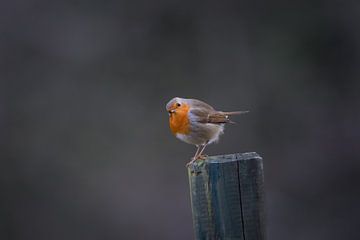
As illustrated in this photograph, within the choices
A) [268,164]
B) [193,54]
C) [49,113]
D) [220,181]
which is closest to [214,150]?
[268,164]

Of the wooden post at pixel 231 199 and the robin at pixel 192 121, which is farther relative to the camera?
the robin at pixel 192 121

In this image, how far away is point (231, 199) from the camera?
3.20 m

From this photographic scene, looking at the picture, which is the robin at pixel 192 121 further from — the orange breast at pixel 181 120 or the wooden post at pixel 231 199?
the wooden post at pixel 231 199

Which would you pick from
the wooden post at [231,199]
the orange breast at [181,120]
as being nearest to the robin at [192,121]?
the orange breast at [181,120]

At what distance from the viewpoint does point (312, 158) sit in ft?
37.9

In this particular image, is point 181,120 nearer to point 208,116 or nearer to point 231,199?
point 208,116

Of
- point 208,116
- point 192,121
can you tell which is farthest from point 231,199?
point 208,116

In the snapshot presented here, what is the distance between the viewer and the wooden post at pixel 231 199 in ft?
10.5

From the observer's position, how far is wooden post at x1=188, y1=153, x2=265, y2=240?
10.5 ft

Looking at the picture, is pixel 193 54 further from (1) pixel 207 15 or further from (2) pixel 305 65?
(2) pixel 305 65

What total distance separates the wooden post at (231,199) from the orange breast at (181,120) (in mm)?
2217

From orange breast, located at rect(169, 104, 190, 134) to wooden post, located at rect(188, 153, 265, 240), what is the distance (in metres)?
2.22

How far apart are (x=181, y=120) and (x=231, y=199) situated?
2.31 meters

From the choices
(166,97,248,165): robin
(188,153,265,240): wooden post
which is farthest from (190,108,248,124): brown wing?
→ (188,153,265,240): wooden post
